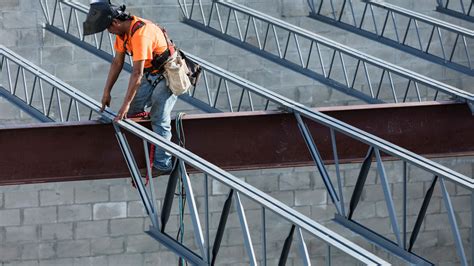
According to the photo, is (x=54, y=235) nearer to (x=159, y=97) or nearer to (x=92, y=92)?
(x=92, y=92)

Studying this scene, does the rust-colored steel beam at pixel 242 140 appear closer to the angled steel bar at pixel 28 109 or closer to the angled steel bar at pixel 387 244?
the angled steel bar at pixel 387 244

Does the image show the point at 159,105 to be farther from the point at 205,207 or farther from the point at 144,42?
the point at 205,207

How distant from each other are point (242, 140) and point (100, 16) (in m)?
2.78

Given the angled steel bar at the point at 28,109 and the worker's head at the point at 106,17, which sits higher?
the worker's head at the point at 106,17

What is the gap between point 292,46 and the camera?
25.8 metres

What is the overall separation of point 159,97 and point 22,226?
34.7 ft

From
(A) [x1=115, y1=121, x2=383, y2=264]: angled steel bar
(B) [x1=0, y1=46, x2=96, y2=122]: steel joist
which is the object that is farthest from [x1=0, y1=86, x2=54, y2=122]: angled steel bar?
(A) [x1=115, y1=121, x2=383, y2=264]: angled steel bar

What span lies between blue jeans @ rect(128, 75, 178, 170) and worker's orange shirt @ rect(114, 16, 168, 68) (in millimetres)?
484

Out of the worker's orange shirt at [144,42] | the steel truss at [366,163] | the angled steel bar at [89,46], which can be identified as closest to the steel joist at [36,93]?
the angled steel bar at [89,46]

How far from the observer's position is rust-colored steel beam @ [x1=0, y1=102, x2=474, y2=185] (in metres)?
15.6

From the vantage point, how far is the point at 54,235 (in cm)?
2531

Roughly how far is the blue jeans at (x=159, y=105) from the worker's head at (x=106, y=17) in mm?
896

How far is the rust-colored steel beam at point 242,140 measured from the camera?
15.6 metres

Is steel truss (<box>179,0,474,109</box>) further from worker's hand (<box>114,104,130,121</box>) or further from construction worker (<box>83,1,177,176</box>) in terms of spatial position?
worker's hand (<box>114,104,130,121</box>)
